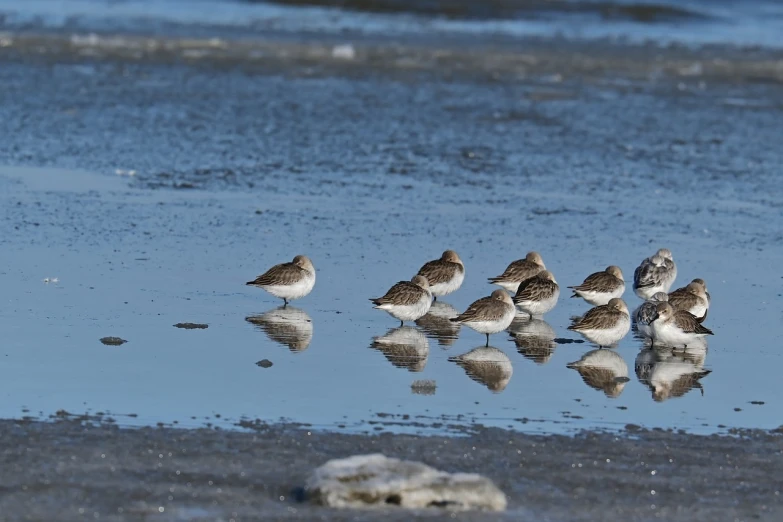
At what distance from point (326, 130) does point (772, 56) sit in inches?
763

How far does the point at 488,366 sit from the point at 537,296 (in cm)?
178

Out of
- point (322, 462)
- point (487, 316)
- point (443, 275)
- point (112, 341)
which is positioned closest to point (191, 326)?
point (112, 341)

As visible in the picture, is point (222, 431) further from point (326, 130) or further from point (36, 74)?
point (36, 74)

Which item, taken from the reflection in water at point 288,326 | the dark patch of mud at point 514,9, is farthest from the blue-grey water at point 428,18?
the reflection in water at point 288,326

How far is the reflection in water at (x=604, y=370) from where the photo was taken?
394 inches

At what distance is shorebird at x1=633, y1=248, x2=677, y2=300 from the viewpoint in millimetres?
13062

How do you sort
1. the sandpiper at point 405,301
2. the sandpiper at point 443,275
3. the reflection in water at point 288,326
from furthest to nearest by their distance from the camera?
the sandpiper at point 443,275
the sandpiper at point 405,301
the reflection in water at point 288,326

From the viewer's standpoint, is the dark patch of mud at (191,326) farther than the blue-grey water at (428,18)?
No

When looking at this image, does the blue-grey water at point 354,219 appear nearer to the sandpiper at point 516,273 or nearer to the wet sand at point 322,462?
the sandpiper at point 516,273

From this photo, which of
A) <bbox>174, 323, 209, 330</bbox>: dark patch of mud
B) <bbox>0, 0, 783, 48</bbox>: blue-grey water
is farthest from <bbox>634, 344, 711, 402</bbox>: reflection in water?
<bbox>0, 0, 783, 48</bbox>: blue-grey water

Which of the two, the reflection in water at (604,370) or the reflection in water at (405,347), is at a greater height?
the reflection in water at (604,370)

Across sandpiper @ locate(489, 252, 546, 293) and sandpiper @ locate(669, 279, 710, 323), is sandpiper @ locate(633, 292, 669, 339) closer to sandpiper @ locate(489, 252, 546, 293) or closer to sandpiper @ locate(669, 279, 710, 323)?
sandpiper @ locate(669, 279, 710, 323)

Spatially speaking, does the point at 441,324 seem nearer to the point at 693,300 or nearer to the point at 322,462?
the point at 693,300

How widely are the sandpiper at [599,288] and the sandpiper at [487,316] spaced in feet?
5.22
